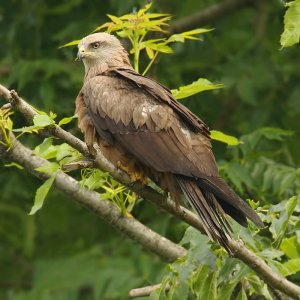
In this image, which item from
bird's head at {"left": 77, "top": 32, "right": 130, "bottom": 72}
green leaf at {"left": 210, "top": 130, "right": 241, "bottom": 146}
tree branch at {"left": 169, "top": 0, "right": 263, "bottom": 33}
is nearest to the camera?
green leaf at {"left": 210, "top": 130, "right": 241, "bottom": 146}

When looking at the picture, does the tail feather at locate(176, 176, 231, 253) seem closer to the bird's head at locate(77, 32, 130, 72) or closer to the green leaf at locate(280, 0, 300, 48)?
the green leaf at locate(280, 0, 300, 48)

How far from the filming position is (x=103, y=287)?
722cm

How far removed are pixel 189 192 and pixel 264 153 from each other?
1.73 m

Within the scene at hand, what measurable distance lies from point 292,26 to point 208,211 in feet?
3.34

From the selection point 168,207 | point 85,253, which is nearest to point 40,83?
point 85,253

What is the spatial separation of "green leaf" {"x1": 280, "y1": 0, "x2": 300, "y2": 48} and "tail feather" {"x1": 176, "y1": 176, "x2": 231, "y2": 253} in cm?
88

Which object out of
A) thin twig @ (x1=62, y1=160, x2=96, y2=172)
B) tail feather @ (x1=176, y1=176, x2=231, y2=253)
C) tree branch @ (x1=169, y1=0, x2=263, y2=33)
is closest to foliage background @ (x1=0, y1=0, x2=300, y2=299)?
tree branch @ (x1=169, y1=0, x2=263, y2=33)

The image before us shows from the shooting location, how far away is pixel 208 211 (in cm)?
498

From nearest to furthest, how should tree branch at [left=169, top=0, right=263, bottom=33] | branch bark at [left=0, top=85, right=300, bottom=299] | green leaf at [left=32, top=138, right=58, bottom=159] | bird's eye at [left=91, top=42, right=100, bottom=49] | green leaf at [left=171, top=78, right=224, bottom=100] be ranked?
branch bark at [left=0, top=85, right=300, bottom=299] → green leaf at [left=32, top=138, right=58, bottom=159] → green leaf at [left=171, top=78, right=224, bottom=100] → bird's eye at [left=91, top=42, right=100, bottom=49] → tree branch at [left=169, top=0, right=263, bottom=33]

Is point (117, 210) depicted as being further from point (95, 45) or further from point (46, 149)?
point (95, 45)

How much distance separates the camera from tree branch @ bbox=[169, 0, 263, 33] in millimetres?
8734

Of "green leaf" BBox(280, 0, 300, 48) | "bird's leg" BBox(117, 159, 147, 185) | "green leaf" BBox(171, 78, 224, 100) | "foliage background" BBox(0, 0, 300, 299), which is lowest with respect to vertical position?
"foliage background" BBox(0, 0, 300, 299)

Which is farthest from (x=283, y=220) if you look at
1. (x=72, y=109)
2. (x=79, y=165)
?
(x=72, y=109)

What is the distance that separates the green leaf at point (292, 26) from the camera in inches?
191
